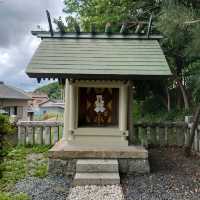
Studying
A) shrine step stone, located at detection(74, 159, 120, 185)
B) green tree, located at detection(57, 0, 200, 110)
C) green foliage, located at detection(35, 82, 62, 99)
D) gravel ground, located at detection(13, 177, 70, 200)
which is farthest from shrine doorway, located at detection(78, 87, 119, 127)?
green foliage, located at detection(35, 82, 62, 99)

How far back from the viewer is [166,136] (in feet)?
32.1

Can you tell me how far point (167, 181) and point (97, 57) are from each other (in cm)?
277

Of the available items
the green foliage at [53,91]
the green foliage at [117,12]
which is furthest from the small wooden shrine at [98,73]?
the green foliage at [53,91]

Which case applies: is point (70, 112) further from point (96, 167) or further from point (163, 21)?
point (163, 21)

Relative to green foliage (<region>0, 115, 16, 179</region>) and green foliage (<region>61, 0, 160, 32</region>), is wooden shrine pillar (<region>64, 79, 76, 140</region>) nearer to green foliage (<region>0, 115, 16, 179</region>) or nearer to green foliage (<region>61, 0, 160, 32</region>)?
green foliage (<region>0, 115, 16, 179</region>)

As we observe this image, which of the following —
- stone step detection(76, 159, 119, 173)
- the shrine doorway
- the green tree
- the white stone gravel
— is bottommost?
the white stone gravel

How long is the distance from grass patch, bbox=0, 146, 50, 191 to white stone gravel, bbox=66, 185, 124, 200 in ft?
3.54

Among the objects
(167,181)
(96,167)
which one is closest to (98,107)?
(96,167)

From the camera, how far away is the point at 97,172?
5906 millimetres

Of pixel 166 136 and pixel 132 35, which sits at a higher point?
pixel 132 35

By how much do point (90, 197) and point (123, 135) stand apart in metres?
2.26

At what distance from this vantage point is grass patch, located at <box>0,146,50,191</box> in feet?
18.9

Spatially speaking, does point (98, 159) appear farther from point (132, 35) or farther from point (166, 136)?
point (166, 136)

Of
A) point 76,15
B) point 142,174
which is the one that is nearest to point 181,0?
point 142,174
